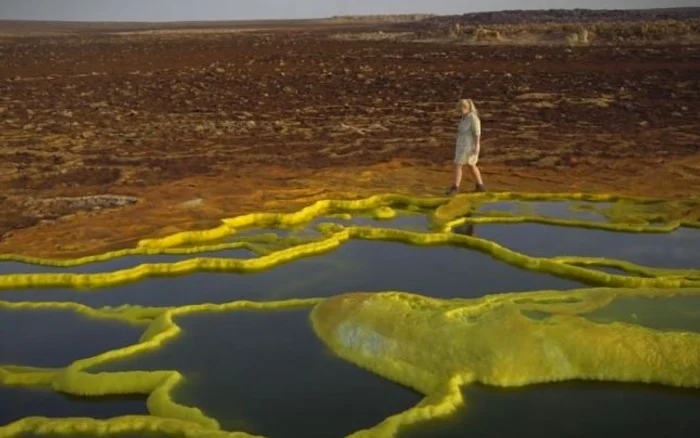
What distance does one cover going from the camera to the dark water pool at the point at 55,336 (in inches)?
216

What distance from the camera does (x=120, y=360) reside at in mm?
5363

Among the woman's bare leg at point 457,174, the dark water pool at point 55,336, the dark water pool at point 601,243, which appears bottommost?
the dark water pool at point 55,336

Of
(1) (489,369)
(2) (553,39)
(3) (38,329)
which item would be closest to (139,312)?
(3) (38,329)

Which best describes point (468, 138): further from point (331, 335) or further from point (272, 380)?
point (272, 380)

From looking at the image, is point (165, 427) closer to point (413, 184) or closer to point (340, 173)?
point (413, 184)

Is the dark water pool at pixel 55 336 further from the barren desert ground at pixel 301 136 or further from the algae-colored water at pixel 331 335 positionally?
the barren desert ground at pixel 301 136

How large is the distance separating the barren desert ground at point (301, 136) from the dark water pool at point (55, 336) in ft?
6.10

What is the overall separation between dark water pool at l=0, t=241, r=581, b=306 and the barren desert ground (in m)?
1.36

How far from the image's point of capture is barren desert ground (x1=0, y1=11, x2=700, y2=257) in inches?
395

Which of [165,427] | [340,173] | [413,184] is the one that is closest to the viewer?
[165,427]

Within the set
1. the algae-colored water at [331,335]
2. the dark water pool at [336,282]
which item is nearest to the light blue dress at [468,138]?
the algae-colored water at [331,335]

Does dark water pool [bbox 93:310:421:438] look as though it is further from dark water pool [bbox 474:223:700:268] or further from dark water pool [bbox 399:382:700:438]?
dark water pool [bbox 474:223:700:268]

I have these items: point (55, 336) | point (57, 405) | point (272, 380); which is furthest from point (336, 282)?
point (57, 405)

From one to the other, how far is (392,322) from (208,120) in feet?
43.2
